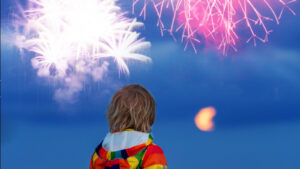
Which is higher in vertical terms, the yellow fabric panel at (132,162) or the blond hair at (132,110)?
the blond hair at (132,110)

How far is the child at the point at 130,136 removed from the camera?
6.22 feet

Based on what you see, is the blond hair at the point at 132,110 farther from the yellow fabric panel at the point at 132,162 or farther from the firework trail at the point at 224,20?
the firework trail at the point at 224,20

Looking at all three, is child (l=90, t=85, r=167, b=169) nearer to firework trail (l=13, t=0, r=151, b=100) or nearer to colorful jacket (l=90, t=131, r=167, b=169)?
colorful jacket (l=90, t=131, r=167, b=169)

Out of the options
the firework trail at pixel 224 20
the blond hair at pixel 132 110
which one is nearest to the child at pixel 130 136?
the blond hair at pixel 132 110

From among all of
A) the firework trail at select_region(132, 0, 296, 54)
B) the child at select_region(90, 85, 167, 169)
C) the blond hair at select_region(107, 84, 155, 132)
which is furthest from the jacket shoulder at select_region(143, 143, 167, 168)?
the firework trail at select_region(132, 0, 296, 54)

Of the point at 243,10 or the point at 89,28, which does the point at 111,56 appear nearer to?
the point at 89,28

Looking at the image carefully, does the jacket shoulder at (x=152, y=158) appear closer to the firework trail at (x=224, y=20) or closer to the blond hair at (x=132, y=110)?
the blond hair at (x=132, y=110)

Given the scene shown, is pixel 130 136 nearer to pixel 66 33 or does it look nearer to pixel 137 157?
pixel 137 157

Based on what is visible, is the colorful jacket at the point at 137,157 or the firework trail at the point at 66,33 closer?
the colorful jacket at the point at 137,157

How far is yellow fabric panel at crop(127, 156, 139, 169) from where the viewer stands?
1.89 metres

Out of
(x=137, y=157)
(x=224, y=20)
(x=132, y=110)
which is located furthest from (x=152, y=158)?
(x=224, y=20)

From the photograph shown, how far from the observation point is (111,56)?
620cm

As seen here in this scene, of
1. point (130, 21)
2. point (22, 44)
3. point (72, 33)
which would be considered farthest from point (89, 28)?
point (22, 44)

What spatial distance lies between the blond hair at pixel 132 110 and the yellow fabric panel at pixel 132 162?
0.15 m
